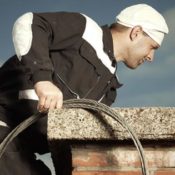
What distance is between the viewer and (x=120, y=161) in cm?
170

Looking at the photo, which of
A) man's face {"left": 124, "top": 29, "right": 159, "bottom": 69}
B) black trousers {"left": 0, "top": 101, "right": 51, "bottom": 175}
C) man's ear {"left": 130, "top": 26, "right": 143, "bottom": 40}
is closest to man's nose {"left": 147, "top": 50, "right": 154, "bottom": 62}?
man's face {"left": 124, "top": 29, "right": 159, "bottom": 69}

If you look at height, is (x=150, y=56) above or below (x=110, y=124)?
below

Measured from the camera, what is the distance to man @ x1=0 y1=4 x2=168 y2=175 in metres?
1.98

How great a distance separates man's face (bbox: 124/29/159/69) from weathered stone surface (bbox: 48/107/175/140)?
0.99m

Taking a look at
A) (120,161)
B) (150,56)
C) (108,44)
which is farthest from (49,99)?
(150,56)

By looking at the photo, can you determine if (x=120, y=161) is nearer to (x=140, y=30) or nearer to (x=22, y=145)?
(x=22, y=145)

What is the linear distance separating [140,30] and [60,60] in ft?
2.02

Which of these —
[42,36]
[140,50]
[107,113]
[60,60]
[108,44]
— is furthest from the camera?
[140,50]

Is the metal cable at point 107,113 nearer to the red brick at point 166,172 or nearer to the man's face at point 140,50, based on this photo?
the red brick at point 166,172

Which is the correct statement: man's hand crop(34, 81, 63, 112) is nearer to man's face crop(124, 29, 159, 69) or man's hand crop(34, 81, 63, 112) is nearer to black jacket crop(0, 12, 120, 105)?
black jacket crop(0, 12, 120, 105)

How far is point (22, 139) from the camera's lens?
2.16m

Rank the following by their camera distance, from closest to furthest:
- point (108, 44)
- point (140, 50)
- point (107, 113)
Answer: point (107, 113) < point (108, 44) < point (140, 50)

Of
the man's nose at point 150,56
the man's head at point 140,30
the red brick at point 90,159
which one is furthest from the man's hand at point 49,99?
the man's nose at point 150,56

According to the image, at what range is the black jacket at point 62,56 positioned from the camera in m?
2.00
